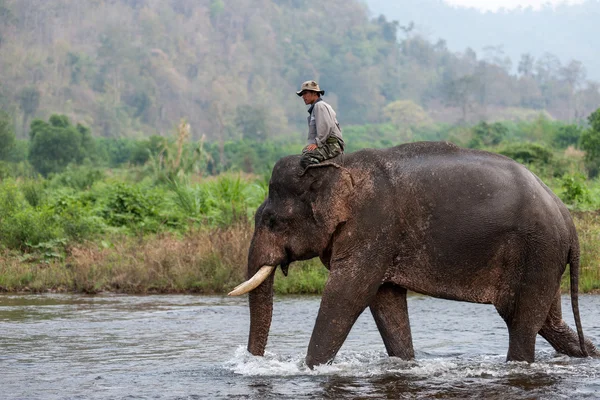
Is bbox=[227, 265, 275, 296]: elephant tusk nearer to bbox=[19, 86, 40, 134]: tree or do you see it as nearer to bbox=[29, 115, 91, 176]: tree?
bbox=[29, 115, 91, 176]: tree

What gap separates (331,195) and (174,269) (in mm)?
7865

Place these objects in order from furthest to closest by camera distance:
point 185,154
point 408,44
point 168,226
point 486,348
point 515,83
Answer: point 408,44 → point 515,83 → point 185,154 → point 168,226 → point 486,348

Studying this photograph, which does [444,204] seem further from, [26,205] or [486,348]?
[26,205]

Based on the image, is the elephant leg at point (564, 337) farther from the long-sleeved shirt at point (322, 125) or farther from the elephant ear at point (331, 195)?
the long-sleeved shirt at point (322, 125)

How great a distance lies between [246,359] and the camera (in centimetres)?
935

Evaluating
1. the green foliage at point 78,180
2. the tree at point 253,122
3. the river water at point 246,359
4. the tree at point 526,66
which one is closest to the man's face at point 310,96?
the river water at point 246,359

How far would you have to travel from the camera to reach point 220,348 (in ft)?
35.4

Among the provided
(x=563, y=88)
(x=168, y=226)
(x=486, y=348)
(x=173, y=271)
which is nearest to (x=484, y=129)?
(x=168, y=226)

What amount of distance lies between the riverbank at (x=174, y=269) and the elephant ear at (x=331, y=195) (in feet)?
21.9

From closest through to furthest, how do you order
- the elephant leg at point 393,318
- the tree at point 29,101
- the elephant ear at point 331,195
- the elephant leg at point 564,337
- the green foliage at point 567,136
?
the elephant ear at point 331,195, the elephant leg at point 393,318, the elephant leg at point 564,337, the green foliage at point 567,136, the tree at point 29,101

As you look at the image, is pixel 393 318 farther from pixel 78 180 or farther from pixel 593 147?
pixel 593 147

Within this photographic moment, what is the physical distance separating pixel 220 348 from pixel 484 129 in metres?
45.0

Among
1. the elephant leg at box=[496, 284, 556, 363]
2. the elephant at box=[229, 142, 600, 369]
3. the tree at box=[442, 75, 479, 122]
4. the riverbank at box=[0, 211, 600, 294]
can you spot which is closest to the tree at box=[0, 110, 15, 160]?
the riverbank at box=[0, 211, 600, 294]

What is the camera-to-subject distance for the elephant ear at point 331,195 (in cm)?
872
